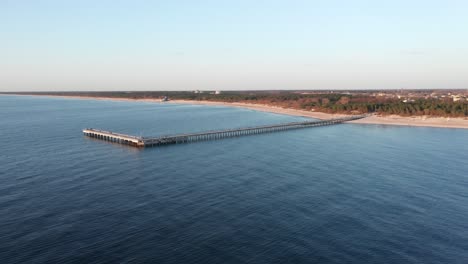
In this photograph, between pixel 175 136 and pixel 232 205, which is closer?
pixel 232 205

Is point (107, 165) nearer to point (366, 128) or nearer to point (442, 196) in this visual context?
point (442, 196)

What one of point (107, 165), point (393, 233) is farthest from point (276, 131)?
point (393, 233)

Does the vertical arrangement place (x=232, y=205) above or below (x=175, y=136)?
below

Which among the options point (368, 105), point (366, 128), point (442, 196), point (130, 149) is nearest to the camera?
point (442, 196)

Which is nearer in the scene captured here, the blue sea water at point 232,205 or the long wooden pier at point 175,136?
the blue sea water at point 232,205

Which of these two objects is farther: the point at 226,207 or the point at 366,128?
the point at 366,128

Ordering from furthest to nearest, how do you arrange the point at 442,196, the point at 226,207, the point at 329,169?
the point at 329,169
the point at 442,196
the point at 226,207

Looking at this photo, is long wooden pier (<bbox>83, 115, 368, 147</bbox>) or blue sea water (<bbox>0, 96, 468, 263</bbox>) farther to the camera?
long wooden pier (<bbox>83, 115, 368, 147</bbox>)
